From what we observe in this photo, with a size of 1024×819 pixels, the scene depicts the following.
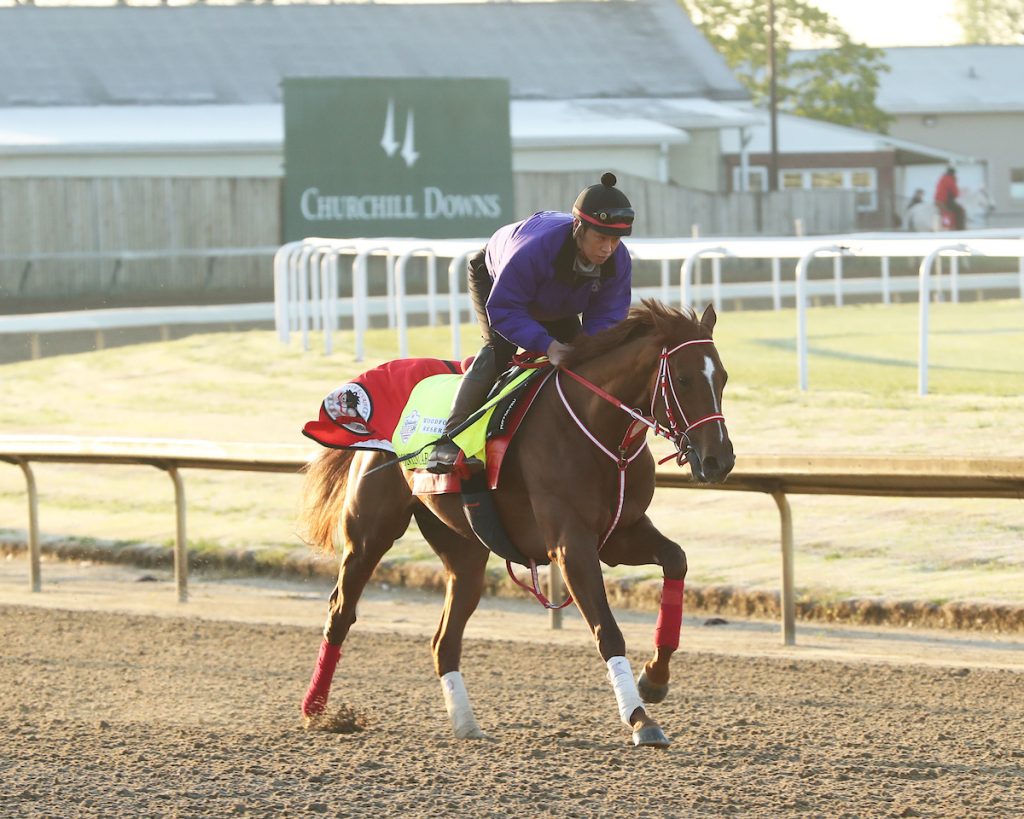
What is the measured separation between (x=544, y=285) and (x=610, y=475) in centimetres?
65

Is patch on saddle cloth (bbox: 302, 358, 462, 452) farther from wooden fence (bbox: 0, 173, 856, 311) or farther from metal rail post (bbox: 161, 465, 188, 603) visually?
wooden fence (bbox: 0, 173, 856, 311)

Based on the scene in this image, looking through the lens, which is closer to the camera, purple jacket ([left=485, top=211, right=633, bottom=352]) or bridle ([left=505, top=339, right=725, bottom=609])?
bridle ([left=505, top=339, right=725, bottom=609])

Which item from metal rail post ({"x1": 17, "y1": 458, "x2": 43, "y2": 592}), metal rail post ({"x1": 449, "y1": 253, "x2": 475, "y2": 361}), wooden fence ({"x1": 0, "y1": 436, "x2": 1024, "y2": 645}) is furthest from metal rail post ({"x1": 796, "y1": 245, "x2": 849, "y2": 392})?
metal rail post ({"x1": 17, "y1": 458, "x2": 43, "y2": 592})

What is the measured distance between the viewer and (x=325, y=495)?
659 centimetres

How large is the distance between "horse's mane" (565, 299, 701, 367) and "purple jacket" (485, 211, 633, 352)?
0.38 ft

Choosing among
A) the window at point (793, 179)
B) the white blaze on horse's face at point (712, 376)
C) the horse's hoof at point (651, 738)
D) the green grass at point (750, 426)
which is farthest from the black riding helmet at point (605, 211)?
the window at point (793, 179)

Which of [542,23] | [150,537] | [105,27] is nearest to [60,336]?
[150,537]

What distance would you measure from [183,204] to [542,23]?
15290mm

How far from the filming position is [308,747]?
18.7 ft

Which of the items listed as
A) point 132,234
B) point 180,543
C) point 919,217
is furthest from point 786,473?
point 919,217

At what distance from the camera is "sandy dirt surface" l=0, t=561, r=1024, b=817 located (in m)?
4.90

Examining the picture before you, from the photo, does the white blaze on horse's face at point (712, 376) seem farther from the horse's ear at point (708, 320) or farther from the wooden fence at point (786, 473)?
the wooden fence at point (786, 473)

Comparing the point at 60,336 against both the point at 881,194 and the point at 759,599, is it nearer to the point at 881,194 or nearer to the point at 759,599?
the point at 759,599

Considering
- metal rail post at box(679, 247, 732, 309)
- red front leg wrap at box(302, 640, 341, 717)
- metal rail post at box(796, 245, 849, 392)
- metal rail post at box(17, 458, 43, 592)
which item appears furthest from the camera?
metal rail post at box(679, 247, 732, 309)
